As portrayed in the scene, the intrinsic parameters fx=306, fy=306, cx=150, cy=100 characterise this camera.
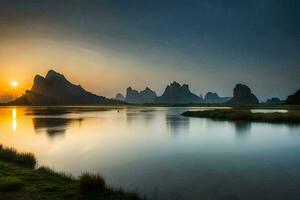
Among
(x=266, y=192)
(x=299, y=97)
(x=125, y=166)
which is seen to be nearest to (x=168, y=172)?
(x=125, y=166)

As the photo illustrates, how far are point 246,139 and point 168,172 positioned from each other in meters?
23.2

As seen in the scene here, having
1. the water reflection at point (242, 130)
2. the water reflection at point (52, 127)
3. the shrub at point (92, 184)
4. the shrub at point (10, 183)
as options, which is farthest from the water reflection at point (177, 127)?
the shrub at point (10, 183)

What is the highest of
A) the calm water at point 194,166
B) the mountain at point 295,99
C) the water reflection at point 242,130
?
the mountain at point 295,99

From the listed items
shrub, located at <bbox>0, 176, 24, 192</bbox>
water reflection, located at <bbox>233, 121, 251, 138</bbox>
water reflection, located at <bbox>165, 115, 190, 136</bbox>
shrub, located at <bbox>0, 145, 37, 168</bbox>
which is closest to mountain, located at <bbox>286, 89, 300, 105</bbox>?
water reflection, located at <bbox>165, 115, 190, 136</bbox>

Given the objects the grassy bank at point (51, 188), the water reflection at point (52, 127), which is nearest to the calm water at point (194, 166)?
the grassy bank at point (51, 188)

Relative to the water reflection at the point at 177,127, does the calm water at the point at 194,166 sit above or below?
below

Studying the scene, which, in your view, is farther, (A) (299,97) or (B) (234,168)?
(A) (299,97)

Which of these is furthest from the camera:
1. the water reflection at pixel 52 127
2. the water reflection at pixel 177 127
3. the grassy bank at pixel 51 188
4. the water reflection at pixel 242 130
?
the water reflection at pixel 177 127

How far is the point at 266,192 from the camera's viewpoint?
54.8ft

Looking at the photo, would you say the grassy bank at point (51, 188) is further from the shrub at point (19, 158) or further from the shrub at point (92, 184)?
the shrub at point (19, 158)

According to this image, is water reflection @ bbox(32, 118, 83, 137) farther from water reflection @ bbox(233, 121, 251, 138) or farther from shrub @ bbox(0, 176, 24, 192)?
shrub @ bbox(0, 176, 24, 192)

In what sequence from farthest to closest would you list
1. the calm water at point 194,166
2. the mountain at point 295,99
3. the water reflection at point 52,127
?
the mountain at point 295,99 < the water reflection at point 52,127 < the calm water at point 194,166

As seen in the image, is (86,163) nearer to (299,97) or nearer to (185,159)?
(185,159)

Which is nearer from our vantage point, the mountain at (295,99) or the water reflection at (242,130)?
the water reflection at (242,130)
